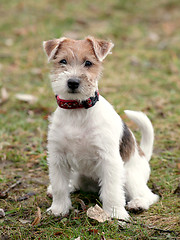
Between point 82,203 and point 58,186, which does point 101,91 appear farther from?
point 58,186

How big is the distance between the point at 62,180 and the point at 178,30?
903cm

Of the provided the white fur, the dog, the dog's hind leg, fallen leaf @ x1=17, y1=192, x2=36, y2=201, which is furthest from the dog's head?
fallen leaf @ x1=17, y1=192, x2=36, y2=201

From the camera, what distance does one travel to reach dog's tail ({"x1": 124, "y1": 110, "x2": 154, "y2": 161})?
4388mm

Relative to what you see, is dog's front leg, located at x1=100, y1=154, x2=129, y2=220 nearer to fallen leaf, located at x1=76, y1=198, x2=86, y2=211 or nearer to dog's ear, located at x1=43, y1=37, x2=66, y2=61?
fallen leaf, located at x1=76, y1=198, x2=86, y2=211

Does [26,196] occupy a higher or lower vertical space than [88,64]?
lower

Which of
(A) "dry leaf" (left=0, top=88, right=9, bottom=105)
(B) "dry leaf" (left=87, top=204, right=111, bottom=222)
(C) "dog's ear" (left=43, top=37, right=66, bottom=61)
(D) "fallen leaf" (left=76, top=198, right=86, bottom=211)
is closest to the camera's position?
(B) "dry leaf" (left=87, top=204, right=111, bottom=222)

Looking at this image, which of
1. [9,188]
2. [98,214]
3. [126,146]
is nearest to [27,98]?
[9,188]

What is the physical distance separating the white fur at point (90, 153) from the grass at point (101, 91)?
23cm

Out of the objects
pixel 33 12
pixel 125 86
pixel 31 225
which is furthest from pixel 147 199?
pixel 33 12

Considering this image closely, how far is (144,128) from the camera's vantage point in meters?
4.55

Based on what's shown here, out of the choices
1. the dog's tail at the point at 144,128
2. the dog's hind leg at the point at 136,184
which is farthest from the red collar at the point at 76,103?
the dog's hind leg at the point at 136,184

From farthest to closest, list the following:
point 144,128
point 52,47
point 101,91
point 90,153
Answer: point 101,91 < point 144,128 < point 52,47 < point 90,153

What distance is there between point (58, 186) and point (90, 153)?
0.51m

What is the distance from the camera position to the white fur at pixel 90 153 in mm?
3697
